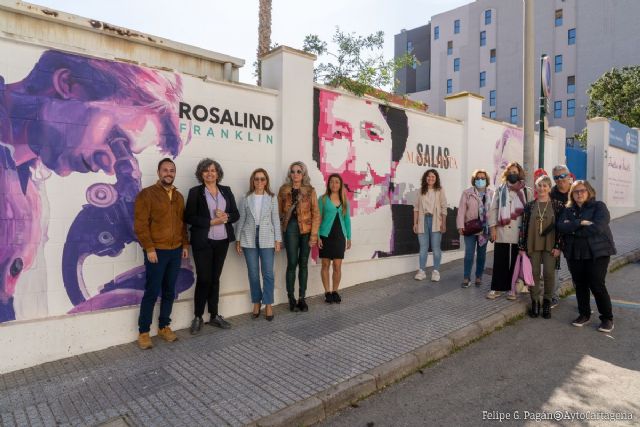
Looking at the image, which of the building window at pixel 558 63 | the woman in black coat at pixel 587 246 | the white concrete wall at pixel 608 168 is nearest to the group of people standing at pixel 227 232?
the woman in black coat at pixel 587 246

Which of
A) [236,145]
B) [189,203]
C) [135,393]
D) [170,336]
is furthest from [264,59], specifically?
[135,393]


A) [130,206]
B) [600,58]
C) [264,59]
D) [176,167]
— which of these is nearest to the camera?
[130,206]

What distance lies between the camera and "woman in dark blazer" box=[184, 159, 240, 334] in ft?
15.7

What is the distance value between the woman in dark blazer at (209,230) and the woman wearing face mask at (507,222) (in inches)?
143

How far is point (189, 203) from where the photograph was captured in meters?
4.79

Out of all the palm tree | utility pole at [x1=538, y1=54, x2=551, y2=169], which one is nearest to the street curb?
utility pole at [x1=538, y1=54, x2=551, y2=169]

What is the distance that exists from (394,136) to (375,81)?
1439 millimetres

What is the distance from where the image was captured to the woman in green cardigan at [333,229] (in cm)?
591

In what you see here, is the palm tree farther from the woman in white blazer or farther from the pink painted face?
the woman in white blazer

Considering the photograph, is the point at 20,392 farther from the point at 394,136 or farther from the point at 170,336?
the point at 394,136

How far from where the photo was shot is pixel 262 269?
5.36 metres

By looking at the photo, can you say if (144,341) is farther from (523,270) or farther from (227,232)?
(523,270)

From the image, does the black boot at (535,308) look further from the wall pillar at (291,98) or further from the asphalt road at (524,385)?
the wall pillar at (291,98)

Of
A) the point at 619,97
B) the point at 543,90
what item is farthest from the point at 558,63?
the point at 543,90
